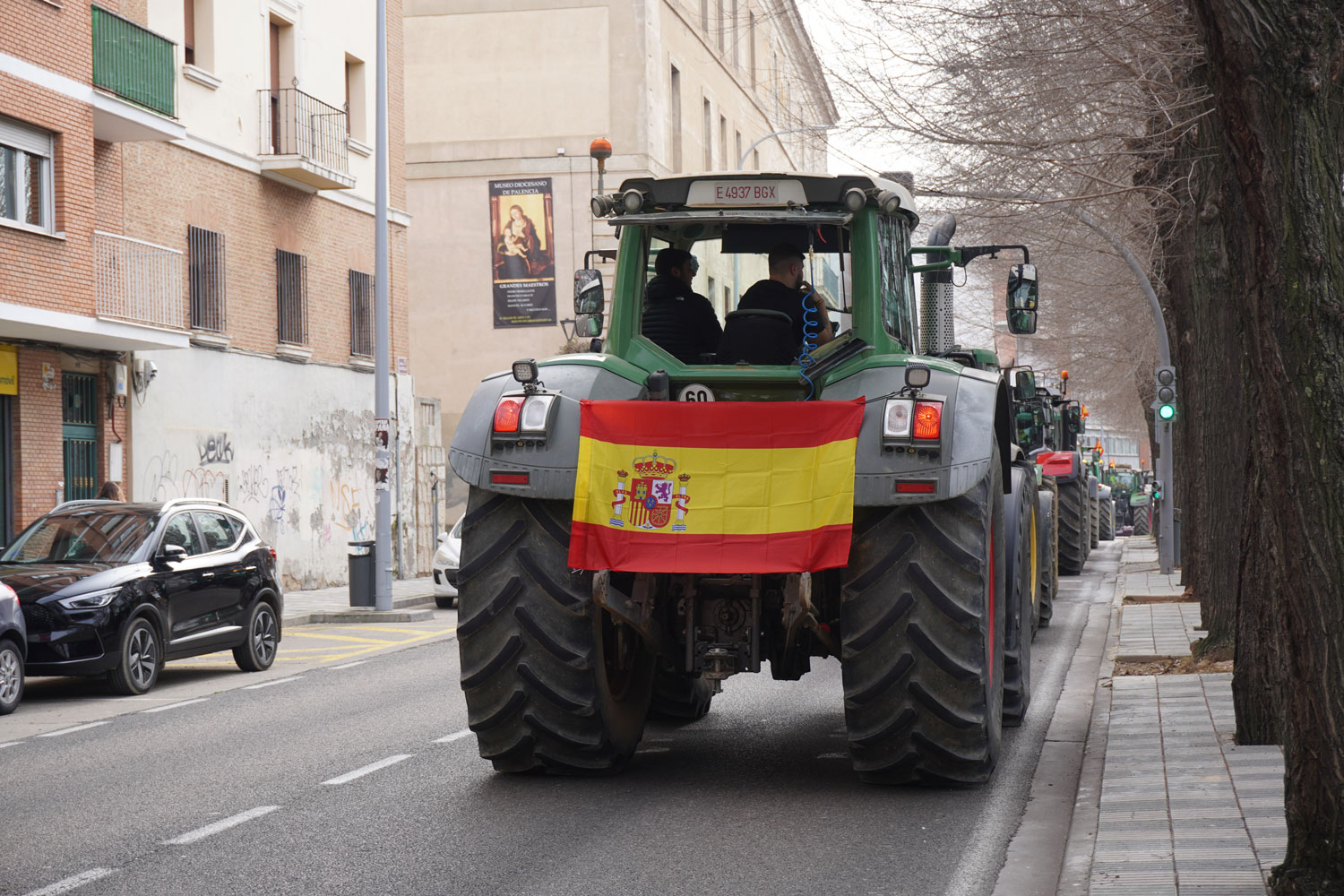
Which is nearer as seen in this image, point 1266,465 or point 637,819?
point 1266,465

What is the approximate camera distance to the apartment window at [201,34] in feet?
85.7

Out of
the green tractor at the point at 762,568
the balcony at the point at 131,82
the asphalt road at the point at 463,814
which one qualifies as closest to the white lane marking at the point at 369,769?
the asphalt road at the point at 463,814

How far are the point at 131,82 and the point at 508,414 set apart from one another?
1714cm

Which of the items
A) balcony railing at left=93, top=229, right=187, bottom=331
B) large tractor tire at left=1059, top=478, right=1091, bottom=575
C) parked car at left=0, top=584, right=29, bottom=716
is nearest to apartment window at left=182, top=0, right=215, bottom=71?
balcony railing at left=93, top=229, right=187, bottom=331

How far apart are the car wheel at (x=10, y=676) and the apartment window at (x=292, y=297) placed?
1581 centimetres

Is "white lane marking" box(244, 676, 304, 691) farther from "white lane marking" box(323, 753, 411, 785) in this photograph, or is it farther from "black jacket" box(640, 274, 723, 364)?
"black jacket" box(640, 274, 723, 364)

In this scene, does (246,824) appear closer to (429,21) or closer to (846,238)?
(846,238)

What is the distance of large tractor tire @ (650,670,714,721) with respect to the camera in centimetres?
1032

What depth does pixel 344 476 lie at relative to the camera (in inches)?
1202

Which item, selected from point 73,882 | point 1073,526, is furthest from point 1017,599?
point 1073,526

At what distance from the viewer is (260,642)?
16031 mm

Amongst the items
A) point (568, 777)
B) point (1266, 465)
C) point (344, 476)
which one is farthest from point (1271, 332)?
point (344, 476)

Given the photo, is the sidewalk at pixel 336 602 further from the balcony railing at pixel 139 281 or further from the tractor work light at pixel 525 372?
the tractor work light at pixel 525 372

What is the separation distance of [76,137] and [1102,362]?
33.7 metres
